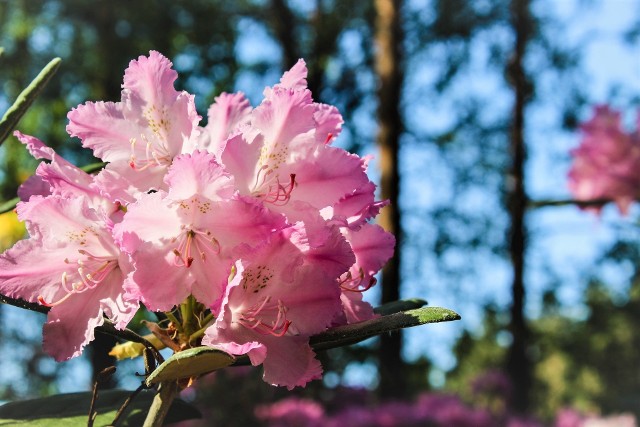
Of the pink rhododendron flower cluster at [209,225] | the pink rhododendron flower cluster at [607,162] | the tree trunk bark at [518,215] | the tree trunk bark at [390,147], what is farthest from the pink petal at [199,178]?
the tree trunk bark at [518,215]

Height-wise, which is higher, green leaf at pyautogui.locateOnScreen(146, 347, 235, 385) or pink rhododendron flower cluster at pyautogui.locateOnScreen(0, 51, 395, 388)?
pink rhododendron flower cluster at pyautogui.locateOnScreen(0, 51, 395, 388)

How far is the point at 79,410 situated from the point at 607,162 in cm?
203

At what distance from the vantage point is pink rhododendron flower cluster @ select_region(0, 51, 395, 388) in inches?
22.5

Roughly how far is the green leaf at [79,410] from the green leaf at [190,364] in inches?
4.2

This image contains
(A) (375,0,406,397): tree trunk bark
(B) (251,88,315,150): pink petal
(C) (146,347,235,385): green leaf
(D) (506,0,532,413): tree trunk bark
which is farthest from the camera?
(D) (506,0,532,413): tree trunk bark

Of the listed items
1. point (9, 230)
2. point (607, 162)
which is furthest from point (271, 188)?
point (9, 230)

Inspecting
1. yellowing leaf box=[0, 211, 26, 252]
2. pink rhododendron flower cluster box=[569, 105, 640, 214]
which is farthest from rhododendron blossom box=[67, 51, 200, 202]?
yellowing leaf box=[0, 211, 26, 252]

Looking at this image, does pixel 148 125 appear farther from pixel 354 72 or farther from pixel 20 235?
pixel 354 72

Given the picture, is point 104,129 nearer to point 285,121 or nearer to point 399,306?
point 285,121

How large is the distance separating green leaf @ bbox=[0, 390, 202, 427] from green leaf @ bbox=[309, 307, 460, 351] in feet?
0.45

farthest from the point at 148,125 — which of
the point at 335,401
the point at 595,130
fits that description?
the point at 335,401

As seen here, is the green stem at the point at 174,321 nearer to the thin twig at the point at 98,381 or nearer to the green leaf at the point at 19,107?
the thin twig at the point at 98,381

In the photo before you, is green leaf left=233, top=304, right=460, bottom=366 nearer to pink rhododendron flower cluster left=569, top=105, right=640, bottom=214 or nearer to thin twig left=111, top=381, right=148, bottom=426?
thin twig left=111, top=381, right=148, bottom=426

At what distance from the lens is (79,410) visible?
643 millimetres
